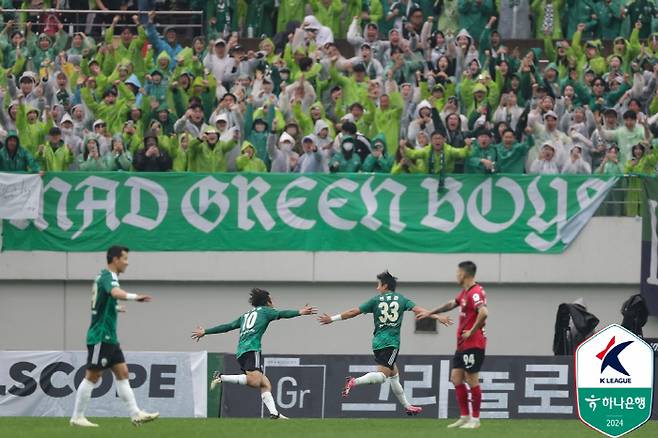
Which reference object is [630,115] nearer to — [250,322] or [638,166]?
[638,166]

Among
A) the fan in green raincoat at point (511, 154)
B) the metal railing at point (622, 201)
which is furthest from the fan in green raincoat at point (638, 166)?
the fan in green raincoat at point (511, 154)

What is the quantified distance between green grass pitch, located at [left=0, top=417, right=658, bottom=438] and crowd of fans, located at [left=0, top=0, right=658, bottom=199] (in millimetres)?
6306

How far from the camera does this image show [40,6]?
30453 mm

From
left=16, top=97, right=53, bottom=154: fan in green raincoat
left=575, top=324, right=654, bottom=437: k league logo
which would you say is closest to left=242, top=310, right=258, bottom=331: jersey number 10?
left=575, top=324, right=654, bottom=437: k league logo

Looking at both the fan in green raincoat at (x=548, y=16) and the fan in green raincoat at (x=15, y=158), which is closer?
the fan in green raincoat at (x=15, y=158)

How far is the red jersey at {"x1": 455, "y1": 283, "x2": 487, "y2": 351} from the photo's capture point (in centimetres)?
1803

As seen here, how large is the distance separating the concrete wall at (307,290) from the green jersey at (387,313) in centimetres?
567

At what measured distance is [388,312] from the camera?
20188 millimetres

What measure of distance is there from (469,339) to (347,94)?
30.9 ft

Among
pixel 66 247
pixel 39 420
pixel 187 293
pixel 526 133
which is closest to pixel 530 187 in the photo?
pixel 526 133

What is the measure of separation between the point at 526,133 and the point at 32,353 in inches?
332

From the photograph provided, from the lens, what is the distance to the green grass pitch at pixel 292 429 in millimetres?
17297

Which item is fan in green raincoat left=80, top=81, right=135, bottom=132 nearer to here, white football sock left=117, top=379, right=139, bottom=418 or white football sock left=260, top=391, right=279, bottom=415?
white football sock left=260, top=391, right=279, bottom=415

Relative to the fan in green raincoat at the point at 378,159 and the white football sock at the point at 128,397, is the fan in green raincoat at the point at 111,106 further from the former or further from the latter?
the white football sock at the point at 128,397
